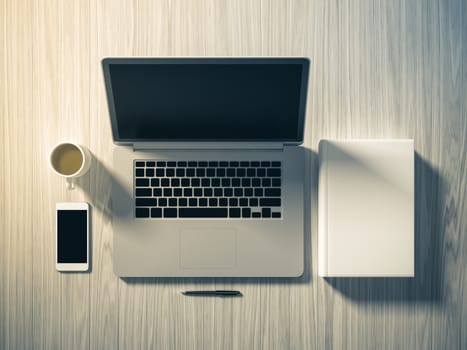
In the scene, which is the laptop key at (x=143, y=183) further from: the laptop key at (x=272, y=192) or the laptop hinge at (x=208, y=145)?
the laptop key at (x=272, y=192)

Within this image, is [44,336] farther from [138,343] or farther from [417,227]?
[417,227]

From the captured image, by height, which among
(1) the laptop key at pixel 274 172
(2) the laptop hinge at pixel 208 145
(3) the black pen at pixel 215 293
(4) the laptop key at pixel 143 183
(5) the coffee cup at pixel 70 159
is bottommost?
(3) the black pen at pixel 215 293

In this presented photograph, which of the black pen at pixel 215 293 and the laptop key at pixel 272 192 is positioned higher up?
the laptop key at pixel 272 192

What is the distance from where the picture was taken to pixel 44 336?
96 cm

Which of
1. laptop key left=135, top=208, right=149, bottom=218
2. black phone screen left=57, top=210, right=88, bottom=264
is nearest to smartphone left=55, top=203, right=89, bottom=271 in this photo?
black phone screen left=57, top=210, right=88, bottom=264

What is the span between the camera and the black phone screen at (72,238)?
952 millimetres

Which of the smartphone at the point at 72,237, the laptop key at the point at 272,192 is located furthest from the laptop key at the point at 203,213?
the smartphone at the point at 72,237

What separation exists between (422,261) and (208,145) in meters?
0.56

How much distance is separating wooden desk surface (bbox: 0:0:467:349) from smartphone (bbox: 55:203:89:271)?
2cm

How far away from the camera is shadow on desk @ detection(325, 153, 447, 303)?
0.95m

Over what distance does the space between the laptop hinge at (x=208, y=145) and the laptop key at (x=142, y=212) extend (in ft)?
0.45

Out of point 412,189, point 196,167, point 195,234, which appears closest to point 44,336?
point 195,234

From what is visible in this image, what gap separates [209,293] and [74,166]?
42 cm

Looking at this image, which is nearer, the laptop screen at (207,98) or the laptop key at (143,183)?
the laptop screen at (207,98)
